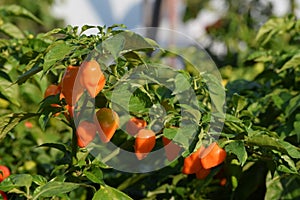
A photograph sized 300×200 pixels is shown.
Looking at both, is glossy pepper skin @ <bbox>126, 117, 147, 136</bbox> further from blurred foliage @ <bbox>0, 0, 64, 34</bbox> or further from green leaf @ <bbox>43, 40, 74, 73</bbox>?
blurred foliage @ <bbox>0, 0, 64, 34</bbox>

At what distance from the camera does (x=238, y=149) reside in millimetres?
1050

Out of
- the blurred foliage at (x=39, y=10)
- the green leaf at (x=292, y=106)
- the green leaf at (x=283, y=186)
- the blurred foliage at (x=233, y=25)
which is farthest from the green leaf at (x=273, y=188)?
the blurred foliage at (x=39, y=10)

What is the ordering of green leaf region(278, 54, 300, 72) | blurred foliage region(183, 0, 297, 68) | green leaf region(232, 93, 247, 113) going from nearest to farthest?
green leaf region(232, 93, 247, 113) < green leaf region(278, 54, 300, 72) < blurred foliage region(183, 0, 297, 68)

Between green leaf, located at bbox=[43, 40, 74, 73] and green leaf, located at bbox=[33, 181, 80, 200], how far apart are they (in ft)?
0.58

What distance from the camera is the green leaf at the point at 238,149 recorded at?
3.38ft

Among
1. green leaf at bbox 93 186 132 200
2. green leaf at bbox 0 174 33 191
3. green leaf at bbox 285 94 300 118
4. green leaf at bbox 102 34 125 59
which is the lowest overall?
green leaf at bbox 285 94 300 118

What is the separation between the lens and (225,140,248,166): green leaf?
3.38ft

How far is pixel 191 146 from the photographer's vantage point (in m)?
1.05

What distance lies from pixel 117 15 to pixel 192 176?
5.53 meters

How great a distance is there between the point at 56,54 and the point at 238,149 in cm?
34

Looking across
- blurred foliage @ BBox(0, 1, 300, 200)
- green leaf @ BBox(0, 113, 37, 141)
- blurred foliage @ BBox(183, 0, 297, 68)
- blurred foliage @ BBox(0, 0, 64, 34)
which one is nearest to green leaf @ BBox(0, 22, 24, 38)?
blurred foliage @ BBox(0, 1, 300, 200)

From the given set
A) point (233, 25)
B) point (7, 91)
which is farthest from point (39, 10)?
point (7, 91)

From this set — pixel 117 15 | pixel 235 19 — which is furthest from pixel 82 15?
pixel 235 19

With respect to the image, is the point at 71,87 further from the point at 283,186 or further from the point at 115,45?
the point at 283,186
